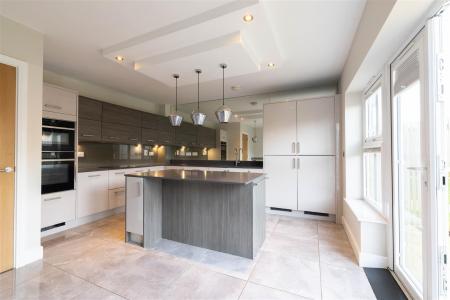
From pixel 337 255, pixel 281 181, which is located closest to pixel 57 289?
pixel 337 255

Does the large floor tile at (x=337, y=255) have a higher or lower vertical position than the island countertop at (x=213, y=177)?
lower

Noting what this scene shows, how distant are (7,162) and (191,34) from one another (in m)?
2.21

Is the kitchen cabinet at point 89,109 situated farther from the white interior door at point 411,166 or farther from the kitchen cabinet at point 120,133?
the white interior door at point 411,166

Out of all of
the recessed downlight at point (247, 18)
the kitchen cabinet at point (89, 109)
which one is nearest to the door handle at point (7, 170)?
the kitchen cabinet at point (89, 109)

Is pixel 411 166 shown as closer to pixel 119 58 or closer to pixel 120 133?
pixel 119 58

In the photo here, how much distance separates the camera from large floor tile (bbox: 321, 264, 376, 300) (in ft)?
5.25

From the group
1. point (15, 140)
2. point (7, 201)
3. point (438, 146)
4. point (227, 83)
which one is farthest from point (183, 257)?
point (227, 83)

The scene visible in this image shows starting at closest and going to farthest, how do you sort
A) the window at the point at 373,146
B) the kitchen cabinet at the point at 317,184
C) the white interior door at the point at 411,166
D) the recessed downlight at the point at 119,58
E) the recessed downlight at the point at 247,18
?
the white interior door at the point at 411,166 < the recessed downlight at the point at 247,18 < the window at the point at 373,146 < the recessed downlight at the point at 119,58 < the kitchen cabinet at the point at 317,184

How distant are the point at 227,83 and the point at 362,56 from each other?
226 cm

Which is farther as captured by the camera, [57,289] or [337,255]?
[337,255]

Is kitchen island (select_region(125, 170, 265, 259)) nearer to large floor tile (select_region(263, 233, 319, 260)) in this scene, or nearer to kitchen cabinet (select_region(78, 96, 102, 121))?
large floor tile (select_region(263, 233, 319, 260))

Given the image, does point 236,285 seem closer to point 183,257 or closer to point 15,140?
point 183,257

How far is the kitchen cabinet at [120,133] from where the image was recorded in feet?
12.0

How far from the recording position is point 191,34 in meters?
2.05
